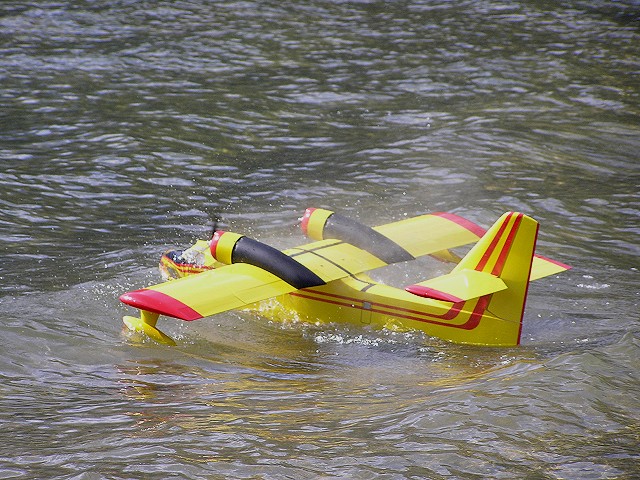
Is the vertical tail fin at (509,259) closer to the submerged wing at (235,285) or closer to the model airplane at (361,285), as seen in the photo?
the model airplane at (361,285)

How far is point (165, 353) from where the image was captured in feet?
44.2

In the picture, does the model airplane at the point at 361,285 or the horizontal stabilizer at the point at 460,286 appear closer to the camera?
the horizontal stabilizer at the point at 460,286

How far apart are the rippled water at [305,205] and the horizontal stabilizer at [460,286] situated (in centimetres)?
99

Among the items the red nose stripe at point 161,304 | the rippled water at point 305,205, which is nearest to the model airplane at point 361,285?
the red nose stripe at point 161,304

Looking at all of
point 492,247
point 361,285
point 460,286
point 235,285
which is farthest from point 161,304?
point 492,247

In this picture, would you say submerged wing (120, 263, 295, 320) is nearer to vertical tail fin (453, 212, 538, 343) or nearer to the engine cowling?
the engine cowling

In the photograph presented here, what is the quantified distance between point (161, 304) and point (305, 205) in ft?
27.9

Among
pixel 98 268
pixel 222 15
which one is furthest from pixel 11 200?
pixel 222 15

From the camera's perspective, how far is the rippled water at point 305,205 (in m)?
9.71

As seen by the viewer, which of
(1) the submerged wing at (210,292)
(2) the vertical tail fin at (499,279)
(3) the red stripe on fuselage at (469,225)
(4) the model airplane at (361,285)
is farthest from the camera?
(3) the red stripe on fuselage at (469,225)

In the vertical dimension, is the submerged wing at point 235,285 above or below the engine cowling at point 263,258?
below

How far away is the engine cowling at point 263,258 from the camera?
45.3ft

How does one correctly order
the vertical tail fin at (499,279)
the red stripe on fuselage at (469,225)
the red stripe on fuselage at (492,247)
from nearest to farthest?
the vertical tail fin at (499,279)
the red stripe on fuselage at (492,247)
the red stripe on fuselage at (469,225)

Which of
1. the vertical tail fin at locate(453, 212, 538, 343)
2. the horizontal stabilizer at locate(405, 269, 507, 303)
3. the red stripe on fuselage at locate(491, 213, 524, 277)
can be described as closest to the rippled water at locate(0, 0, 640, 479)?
the vertical tail fin at locate(453, 212, 538, 343)
